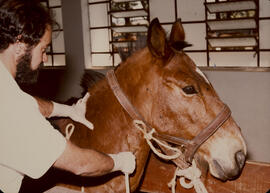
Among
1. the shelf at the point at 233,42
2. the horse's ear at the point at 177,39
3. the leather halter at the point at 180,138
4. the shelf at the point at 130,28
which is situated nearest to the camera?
the leather halter at the point at 180,138

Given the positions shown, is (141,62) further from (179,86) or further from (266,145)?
(266,145)

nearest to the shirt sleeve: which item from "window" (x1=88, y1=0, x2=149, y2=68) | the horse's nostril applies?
the horse's nostril

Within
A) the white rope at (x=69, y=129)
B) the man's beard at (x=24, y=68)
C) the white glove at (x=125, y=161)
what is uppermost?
the man's beard at (x=24, y=68)

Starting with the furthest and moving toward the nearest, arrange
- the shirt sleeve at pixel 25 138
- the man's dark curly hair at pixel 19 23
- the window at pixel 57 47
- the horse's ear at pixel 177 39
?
the window at pixel 57 47 < the horse's ear at pixel 177 39 < the man's dark curly hair at pixel 19 23 < the shirt sleeve at pixel 25 138

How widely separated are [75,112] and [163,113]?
0.57 meters

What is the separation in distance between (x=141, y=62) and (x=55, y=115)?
680mm

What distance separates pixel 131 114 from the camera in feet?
5.28

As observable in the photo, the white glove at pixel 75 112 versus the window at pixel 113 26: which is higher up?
the window at pixel 113 26

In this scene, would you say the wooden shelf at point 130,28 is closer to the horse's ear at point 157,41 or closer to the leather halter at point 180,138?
the leather halter at point 180,138

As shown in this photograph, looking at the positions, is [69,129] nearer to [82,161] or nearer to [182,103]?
[82,161]

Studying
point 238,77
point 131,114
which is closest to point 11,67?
point 131,114

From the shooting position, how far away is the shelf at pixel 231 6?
14.2ft

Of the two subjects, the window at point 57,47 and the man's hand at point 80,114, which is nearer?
the man's hand at point 80,114

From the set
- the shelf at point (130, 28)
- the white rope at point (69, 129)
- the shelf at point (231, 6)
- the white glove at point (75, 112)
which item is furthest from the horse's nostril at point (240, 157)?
the shelf at point (130, 28)
